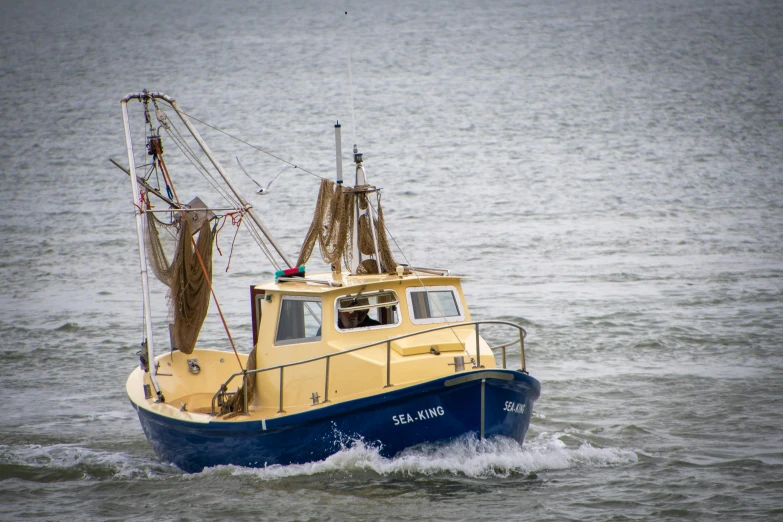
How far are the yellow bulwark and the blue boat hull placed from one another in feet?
0.77

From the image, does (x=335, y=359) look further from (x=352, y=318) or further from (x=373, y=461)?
(x=373, y=461)

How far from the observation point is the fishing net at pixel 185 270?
14.9 m

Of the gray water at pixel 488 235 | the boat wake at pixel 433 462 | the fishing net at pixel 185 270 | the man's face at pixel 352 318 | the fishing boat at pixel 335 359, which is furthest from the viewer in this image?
the fishing net at pixel 185 270

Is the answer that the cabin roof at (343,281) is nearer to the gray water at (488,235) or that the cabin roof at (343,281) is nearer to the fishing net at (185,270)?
the fishing net at (185,270)

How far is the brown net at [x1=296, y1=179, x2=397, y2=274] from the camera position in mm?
13891

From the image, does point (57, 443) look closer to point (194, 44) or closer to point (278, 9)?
point (194, 44)

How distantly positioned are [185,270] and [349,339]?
3468mm

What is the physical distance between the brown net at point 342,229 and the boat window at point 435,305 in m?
0.62

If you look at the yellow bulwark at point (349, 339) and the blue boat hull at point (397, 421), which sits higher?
the yellow bulwark at point (349, 339)

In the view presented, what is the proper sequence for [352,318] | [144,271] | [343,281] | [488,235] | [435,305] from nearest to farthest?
[352,318], [343,281], [435,305], [144,271], [488,235]

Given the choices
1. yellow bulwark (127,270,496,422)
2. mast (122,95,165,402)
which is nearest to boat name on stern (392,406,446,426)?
yellow bulwark (127,270,496,422)

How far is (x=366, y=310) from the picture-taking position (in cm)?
1328

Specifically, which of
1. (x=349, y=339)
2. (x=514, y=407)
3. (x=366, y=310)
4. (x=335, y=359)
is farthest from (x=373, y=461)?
(x=366, y=310)

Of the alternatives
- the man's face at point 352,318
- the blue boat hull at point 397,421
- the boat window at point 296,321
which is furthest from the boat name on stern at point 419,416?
the boat window at point 296,321
